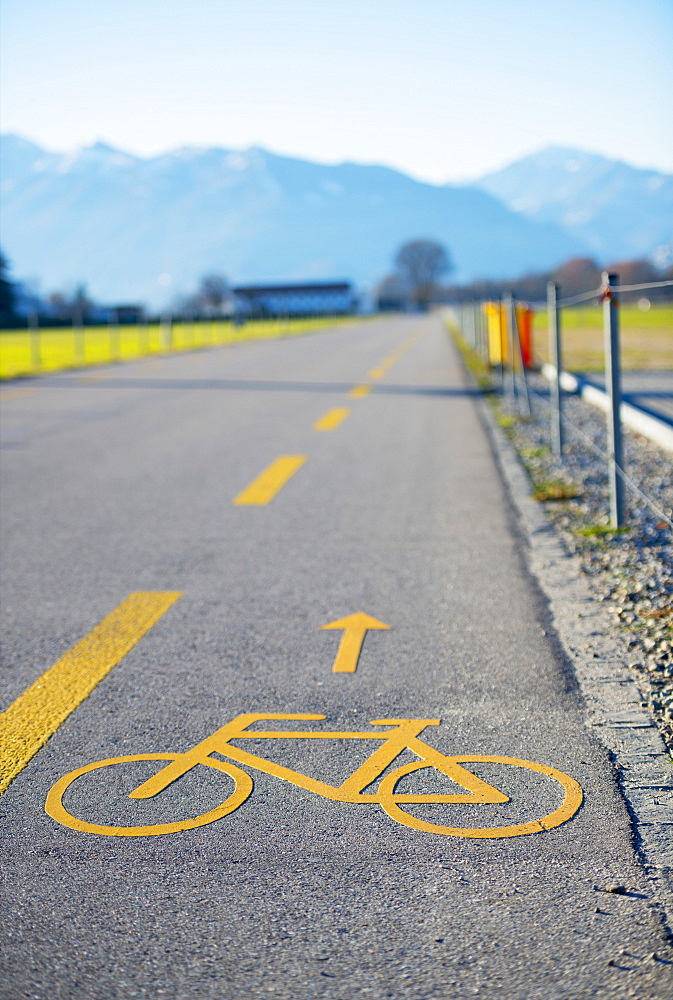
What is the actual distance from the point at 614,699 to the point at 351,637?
115cm

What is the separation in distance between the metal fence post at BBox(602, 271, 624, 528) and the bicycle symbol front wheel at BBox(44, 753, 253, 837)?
3592mm

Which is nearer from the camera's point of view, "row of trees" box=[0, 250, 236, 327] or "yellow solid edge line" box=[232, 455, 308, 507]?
"yellow solid edge line" box=[232, 455, 308, 507]

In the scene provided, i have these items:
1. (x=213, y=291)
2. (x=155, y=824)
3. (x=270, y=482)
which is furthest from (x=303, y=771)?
(x=213, y=291)

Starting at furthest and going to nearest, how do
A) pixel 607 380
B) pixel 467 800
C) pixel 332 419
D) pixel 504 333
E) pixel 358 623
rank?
pixel 504 333, pixel 332 419, pixel 607 380, pixel 358 623, pixel 467 800

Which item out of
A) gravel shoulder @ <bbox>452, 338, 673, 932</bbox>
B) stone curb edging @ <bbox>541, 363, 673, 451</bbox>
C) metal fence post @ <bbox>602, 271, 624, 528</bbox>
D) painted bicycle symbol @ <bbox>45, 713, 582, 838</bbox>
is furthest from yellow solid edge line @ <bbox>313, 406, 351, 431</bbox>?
painted bicycle symbol @ <bbox>45, 713, 582, 838</bbox>

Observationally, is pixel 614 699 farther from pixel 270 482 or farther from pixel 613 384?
pixel 270 482

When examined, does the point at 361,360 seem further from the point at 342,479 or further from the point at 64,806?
the point at 64,806

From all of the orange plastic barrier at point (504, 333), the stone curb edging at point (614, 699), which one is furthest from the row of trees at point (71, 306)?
the stone curb edging at point (614, 699)

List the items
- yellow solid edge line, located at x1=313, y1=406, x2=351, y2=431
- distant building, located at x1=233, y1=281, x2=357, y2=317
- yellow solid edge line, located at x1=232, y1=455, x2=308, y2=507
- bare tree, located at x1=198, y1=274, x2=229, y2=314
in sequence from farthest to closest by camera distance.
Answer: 1. distant building, located at x1=233, y1=281, x2=357, y2=317
2. bare tree, located at x1=198, y1=274, x2=229, y2=314
3. yellow solid edge line, located at x1=313, y1=406, x2=351, y2=431
4. yellow solid edge line, located at x1=232, y1=455, x2=308, y2=507

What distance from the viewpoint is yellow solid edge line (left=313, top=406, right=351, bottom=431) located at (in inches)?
450

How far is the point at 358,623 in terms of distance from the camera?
437 cm

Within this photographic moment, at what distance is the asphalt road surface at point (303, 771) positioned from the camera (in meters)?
2.08

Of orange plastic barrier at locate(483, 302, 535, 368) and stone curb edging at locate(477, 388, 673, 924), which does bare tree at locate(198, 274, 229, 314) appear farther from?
stone curb edging at locate(477, 388, 673, 924)

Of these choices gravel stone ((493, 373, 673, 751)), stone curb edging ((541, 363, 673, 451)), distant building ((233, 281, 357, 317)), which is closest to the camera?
gravel stone ((493, 373, 673, 751))
